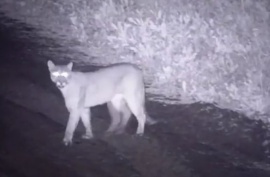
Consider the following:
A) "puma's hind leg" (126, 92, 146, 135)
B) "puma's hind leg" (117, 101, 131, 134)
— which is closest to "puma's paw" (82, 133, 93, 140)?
"puma's hind leg" (117, 101, 131, 134)

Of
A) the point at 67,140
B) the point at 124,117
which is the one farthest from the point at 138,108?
the point at 67,140

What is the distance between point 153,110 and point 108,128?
0.30 m

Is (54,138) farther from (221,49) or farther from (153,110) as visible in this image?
(221,49)

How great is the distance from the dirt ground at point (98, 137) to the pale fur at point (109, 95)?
0.05 meters

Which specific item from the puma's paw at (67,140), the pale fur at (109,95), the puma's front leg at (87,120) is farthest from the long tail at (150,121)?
the puma's paw at (67,140)

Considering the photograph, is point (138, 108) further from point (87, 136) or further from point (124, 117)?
point (87, 136)

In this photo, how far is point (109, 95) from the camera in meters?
2.41

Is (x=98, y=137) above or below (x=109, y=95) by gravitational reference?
below

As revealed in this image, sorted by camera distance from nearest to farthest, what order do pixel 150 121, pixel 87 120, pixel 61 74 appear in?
pixel 61 74, pixel 87 120, pixel 150 121

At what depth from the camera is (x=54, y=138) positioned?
7.50 feet

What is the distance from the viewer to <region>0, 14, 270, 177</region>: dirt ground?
7.16 feet

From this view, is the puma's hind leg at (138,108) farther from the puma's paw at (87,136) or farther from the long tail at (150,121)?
the puma's paw at (87,136)

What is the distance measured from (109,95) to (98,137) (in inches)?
9.0

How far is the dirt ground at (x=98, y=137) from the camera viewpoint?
218 cm
